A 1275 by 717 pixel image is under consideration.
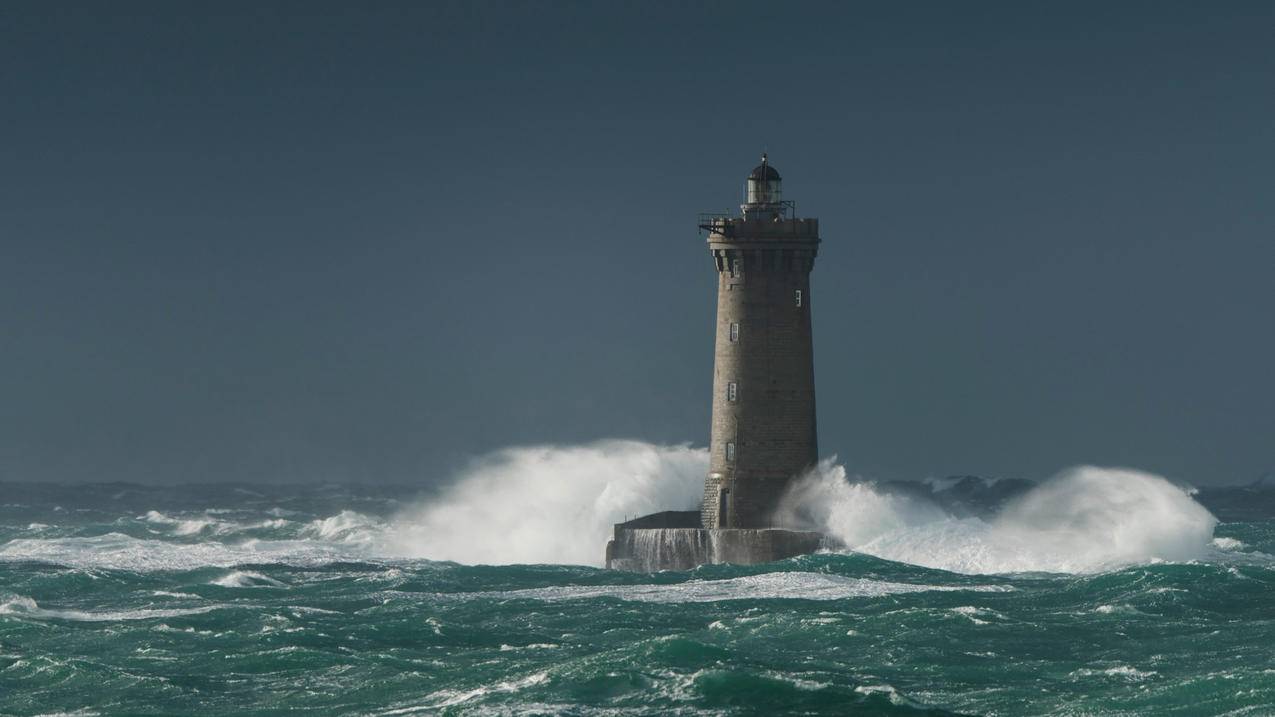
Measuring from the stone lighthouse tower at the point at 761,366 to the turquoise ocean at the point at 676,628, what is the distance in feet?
7.56

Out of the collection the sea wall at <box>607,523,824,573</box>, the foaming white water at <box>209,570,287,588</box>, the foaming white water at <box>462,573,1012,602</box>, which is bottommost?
the foaming white water at <box>462,573,1012,602</box>

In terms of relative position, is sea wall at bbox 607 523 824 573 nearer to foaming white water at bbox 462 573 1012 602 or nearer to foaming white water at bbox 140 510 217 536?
foaming white water at bbox 462 573 1012 602

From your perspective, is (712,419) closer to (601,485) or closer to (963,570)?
(963,570)

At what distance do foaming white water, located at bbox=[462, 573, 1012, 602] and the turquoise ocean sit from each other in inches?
5.2

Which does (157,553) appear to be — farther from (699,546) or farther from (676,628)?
(676,628)

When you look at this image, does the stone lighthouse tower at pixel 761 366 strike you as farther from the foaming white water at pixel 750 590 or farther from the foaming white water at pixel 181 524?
the foaming white water at pixel 181 524

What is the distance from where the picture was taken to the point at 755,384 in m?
43.5

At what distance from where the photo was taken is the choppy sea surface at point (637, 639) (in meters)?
25.3

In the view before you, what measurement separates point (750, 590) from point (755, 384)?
22.2ft

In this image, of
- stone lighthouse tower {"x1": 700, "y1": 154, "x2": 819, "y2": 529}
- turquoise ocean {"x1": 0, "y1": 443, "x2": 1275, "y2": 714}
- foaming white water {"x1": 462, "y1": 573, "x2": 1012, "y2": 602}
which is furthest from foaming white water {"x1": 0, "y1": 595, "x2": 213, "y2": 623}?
stone lighthouse tower {"x1": 700, "y1": 154, "x2": 819, "y2": 529}

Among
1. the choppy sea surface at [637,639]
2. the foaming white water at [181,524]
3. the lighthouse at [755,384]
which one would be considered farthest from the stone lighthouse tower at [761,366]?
the foaming white water at [181,524]

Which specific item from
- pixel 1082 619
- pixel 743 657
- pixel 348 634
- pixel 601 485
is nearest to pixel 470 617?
pixel 348 634

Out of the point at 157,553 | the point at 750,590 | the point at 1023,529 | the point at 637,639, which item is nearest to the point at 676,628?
the point at 637,639

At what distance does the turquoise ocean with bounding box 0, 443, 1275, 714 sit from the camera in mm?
25391
